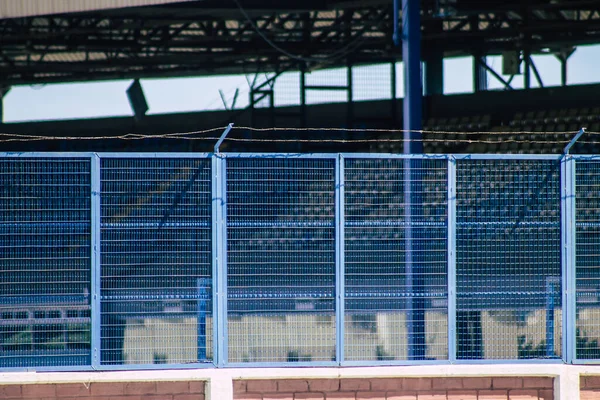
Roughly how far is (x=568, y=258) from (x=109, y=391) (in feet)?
17.5

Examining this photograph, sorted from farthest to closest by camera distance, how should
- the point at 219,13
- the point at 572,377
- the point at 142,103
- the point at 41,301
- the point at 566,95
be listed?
the point at 142,103
the point at 566,95
the point at 219,13
the point at 572,377
the point at 41,301

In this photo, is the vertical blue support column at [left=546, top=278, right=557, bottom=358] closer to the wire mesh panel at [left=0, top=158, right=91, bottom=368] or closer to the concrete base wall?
the concrete base wall

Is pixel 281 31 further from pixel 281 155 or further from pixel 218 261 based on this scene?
pixel 218 261

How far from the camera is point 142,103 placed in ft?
107

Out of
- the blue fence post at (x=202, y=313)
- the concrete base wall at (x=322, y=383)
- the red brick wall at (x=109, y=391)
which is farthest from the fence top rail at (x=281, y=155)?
the red brick wall at (x=109, y=391)

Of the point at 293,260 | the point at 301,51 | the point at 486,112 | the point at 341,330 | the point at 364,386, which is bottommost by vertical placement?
the point at 364,386

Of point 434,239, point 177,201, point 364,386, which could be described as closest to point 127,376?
point 177,201

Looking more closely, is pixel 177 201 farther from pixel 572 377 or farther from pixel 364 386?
pixel 572 377

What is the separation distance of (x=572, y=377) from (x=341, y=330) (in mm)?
2682

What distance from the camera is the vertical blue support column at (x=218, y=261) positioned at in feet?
31.1

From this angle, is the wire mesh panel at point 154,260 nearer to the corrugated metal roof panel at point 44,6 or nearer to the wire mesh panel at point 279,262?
the wire mesh panel at point 279,262

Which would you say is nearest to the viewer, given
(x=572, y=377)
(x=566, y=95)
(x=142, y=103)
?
(x=572, y=377)

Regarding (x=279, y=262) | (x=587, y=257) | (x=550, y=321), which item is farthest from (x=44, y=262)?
(x=587, y=257)

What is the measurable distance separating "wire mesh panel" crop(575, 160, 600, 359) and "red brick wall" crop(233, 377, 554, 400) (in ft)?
2.11
